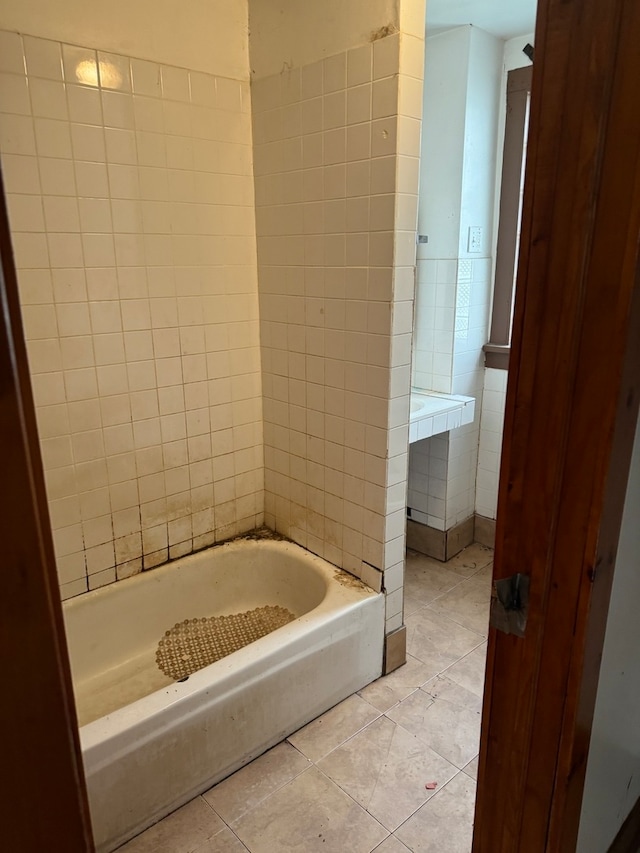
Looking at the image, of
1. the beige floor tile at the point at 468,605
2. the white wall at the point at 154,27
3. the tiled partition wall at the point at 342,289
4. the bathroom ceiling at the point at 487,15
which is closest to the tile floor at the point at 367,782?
the beige floor tile at the point at 468,605

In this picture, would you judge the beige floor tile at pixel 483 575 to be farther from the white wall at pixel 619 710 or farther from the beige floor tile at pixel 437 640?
the white wall at pixel 619 710

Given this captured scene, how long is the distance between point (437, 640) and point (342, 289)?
1.48 m

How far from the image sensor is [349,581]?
7.20ft

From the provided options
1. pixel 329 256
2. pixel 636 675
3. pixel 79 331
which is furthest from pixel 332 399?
pixel 636 675

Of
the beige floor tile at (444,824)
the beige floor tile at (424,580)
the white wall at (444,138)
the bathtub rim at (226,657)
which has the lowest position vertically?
the beige floor tile at (444,824)

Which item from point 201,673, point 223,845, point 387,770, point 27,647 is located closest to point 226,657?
point 201,673

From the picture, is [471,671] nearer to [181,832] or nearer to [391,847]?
[391,847]

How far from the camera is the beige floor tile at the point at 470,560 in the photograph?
9.73ft

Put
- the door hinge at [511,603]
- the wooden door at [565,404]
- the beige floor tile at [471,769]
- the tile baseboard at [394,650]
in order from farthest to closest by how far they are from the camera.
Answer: the tile baseboard at [394,650] → the beige floor tile at [471,769] → the door hinge at [511,603] → the wooden door at [565,404]

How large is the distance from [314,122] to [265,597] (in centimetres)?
179

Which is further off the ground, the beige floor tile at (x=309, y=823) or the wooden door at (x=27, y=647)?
the wooden door at (x=27, y=647)

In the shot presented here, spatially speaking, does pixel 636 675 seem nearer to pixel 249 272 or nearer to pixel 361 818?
pixel 361 818

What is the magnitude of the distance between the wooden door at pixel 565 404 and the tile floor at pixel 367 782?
0.87 metres

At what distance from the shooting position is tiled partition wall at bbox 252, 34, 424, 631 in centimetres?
181
